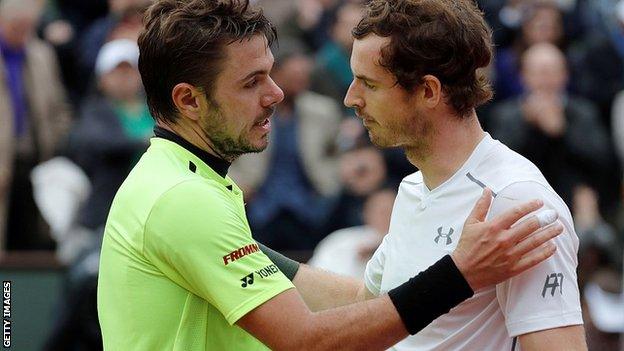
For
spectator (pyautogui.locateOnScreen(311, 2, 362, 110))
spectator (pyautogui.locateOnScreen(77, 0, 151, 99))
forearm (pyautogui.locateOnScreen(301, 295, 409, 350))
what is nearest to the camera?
forearm (pyautogui.locateOnScreen(301, 295, 409, 350))

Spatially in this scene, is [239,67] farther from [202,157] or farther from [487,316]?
[487,316]

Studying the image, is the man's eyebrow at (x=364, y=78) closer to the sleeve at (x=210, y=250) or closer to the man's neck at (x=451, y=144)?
the man's neck at (x=451, y=144)

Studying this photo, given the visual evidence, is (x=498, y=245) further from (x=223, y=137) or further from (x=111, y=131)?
(x=111, y=131)

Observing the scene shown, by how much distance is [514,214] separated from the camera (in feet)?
12.1

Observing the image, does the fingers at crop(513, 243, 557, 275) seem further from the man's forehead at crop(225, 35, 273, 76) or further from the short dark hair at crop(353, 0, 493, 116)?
the man's forehead at crop(225, 35, 273, 76)

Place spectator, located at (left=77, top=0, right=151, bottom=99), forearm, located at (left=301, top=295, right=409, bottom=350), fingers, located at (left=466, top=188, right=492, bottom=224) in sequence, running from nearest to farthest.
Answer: fingers, located at (left=466, top=188, right=492, bottom=224) → forearm, located at (left=301, top=295, right=409, bottom=350) → spectator, located at (left=77, top=0, right=151, bottom=99)

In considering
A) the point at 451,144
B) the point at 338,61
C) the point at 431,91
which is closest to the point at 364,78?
the point at 431,91

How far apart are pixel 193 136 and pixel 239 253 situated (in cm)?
51

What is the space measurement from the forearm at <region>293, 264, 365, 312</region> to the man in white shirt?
449mm

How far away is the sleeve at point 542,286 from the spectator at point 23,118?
598 centimetres

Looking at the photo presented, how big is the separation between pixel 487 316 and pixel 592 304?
5.55m

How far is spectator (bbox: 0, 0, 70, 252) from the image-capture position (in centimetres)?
916

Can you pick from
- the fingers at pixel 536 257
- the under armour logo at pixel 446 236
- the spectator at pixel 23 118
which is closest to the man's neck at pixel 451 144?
the under armour logo at pixel 446 236

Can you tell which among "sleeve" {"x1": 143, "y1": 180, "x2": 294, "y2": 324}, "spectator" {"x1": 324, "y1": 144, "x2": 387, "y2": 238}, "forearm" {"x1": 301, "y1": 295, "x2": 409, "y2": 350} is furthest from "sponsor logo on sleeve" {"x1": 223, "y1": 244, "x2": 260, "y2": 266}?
Answer: "spectator" {"x1": 324, "y1": 144, "x2": 387, "y2": 238}
